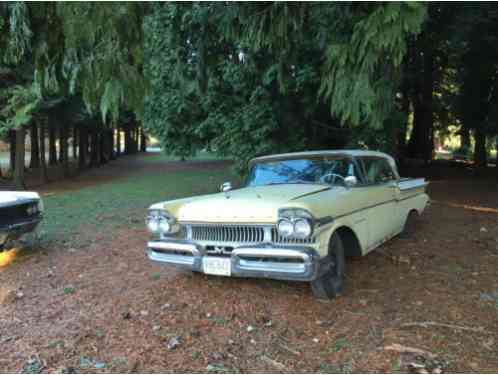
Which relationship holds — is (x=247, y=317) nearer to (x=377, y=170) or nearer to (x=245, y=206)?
(x=245, y=206)

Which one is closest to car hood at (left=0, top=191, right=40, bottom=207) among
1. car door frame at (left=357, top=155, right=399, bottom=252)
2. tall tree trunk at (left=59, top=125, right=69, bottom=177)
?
car door frame at (left=357, top=155, right=399, bottom=252)

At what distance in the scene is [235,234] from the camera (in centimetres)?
396

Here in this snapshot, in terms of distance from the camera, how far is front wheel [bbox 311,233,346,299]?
12.8 feet

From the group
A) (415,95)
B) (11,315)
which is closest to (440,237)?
(11,315)

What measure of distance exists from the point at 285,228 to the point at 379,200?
193 cm

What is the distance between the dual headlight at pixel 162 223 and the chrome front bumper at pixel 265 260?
0.21m

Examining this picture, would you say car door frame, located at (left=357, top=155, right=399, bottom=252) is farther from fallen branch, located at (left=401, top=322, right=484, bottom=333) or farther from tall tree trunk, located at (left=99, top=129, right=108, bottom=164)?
tall tree trunk, located at (left=99, top=129, right=108, bottom=164)

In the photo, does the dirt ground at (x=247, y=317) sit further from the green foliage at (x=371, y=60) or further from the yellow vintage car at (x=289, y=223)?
the green foliage at (x=371, y=60)

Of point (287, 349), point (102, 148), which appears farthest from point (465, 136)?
point (102, 148)

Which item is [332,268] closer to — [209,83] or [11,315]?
[11,315]

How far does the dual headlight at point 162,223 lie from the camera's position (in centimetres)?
430

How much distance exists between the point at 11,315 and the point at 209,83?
6.38 m

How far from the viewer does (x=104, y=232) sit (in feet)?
24.1

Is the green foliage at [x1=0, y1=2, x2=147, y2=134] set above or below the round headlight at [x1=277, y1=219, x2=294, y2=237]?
above
